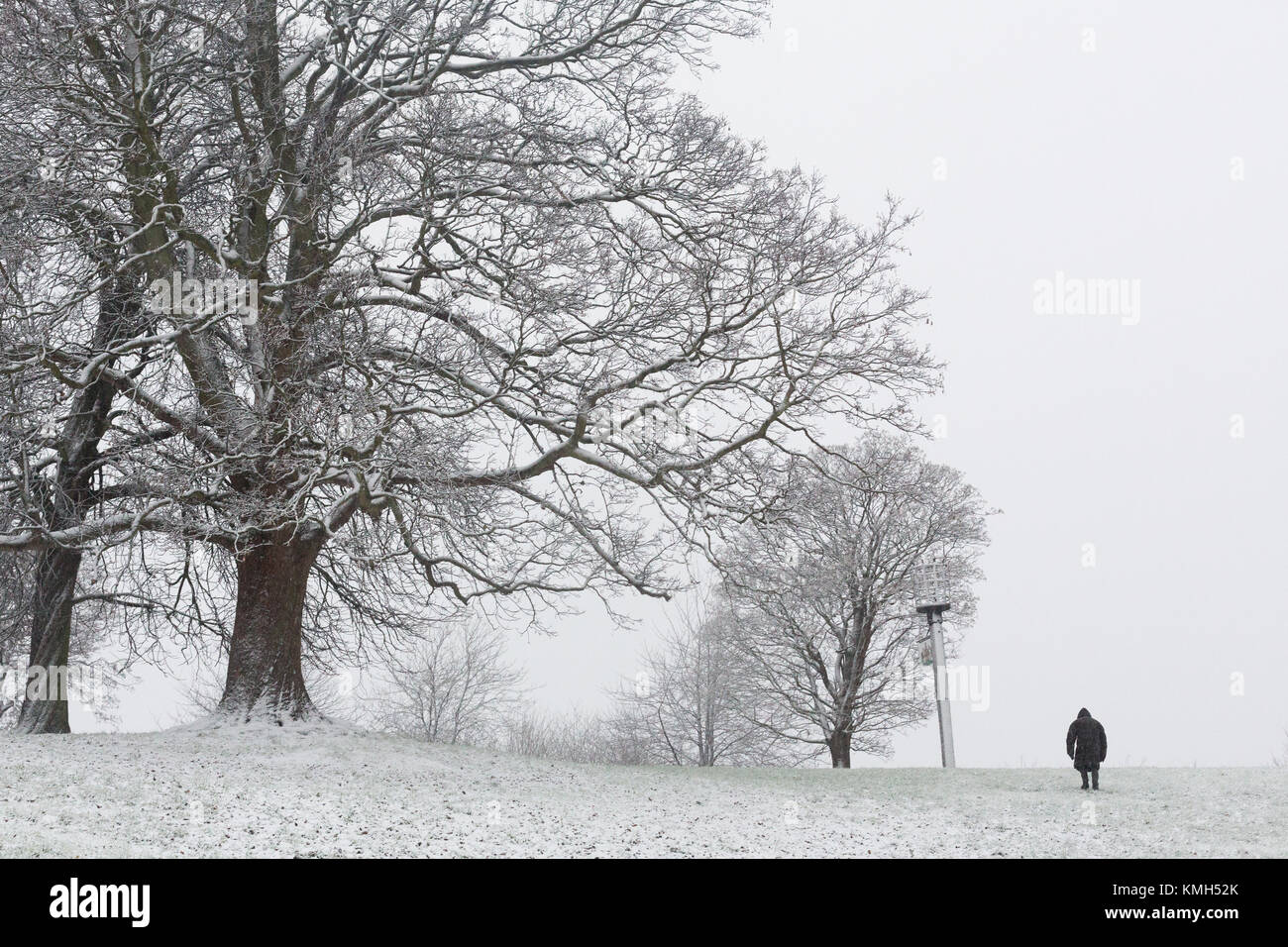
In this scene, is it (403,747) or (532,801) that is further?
(403,747)

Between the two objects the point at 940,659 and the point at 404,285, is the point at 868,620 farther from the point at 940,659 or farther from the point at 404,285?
the point at 404,285

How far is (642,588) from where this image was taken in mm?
15969

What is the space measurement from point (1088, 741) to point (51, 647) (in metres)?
15.4

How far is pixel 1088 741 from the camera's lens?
1614cm

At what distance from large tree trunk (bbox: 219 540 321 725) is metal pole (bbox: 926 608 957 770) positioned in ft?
41.9

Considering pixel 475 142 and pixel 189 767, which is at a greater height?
pixel 475 142

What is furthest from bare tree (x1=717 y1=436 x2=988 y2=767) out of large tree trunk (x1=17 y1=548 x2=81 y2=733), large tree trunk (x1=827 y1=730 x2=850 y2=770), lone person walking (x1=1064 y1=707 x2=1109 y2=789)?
large tree trunk (x1=17 y1=548 x2=81 y2=733)

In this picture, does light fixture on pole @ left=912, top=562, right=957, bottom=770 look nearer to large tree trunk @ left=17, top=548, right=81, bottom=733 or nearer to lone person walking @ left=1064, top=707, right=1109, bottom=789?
lone person walking @ left=1064, top=707, right=1109, bottom=789

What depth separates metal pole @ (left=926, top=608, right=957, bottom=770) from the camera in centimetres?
2286

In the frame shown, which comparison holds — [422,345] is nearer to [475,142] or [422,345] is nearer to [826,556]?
[475,142]

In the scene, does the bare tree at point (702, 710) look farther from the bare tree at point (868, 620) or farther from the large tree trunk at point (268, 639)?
the large tree trunk at point (268, 639)

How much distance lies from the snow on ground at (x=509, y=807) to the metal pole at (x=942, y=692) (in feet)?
17.9

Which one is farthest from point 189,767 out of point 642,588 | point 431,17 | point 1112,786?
point 1112,786
